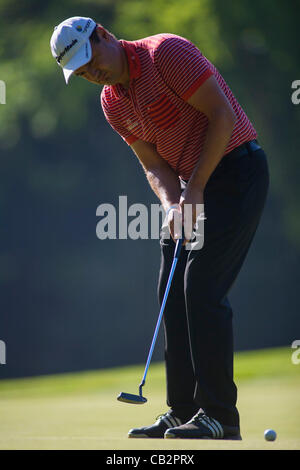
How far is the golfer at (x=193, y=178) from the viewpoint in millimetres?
2586

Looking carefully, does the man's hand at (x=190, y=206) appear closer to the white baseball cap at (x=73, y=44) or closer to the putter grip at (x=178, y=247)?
the putter grip at (x=178, y=247)

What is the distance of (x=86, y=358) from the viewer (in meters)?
16.2

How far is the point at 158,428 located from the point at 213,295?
49 centimetres

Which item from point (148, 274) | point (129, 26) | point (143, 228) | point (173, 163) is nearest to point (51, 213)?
point (148, 274)

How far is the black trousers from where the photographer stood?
8.52ft

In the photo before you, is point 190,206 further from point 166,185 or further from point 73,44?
point 73,44

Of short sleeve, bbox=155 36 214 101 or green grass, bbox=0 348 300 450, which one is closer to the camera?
green grass, bbox=0 348 300 450

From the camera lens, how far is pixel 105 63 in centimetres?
265

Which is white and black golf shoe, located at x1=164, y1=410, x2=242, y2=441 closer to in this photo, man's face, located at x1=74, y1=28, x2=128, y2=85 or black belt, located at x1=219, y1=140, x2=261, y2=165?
black belt, located at x1=219, y1=140, x2=261, y2=165

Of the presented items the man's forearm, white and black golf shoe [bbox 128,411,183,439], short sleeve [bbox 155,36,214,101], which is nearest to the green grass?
white and black golf shoe [bbox 128,411,183,439]

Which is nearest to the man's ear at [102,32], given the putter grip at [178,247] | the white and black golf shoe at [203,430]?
the putter grip at [178,247]

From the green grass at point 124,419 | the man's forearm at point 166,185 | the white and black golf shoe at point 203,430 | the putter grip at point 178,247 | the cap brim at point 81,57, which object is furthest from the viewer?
the man's forearm at point 166,185
